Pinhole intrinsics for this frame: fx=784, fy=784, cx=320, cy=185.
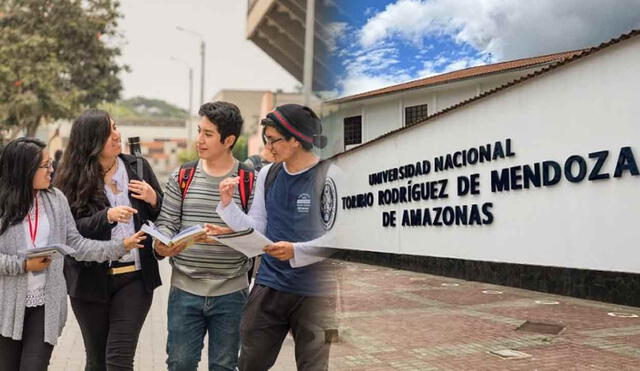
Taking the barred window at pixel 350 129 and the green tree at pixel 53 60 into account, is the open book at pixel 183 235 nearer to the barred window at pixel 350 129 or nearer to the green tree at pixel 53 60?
the barred window at pixel 350 129

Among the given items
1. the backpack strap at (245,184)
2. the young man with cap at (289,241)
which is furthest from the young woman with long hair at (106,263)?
the young man with cap at (289,241)

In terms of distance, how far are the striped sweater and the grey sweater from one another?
1.14ft

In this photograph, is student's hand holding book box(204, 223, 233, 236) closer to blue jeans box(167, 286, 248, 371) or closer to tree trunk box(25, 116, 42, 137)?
blue jeans box(167, 286, 248, 371)

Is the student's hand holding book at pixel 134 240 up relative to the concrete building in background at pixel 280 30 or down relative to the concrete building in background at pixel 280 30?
down

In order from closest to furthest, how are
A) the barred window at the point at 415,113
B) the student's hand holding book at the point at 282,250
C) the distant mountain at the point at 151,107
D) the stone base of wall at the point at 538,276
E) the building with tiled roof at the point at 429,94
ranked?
the student's hand holding book at the point at 282,250
the stone base of wall at the point at 538,276
the building with tiled roof at the point at 429,94
the barred window at the point at 415,113
the distant mountain at the point at 151,107

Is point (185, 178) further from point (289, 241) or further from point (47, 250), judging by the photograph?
point (289, 241)

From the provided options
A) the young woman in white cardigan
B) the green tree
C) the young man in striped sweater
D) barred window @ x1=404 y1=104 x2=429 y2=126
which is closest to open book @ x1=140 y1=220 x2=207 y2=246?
the young man in striped sweater

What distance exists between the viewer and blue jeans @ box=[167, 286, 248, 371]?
3354mm

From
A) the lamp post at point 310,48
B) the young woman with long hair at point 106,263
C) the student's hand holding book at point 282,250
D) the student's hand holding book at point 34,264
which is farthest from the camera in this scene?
the young woman with long hair at point 106,263

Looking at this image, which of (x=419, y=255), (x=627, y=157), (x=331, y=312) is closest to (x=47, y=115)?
(x=419, y=255)

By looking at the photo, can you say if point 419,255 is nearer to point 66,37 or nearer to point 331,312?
point 331,312

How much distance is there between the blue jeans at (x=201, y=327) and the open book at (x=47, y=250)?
0.50m

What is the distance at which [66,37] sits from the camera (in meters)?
28.0

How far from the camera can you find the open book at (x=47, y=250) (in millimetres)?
3416
